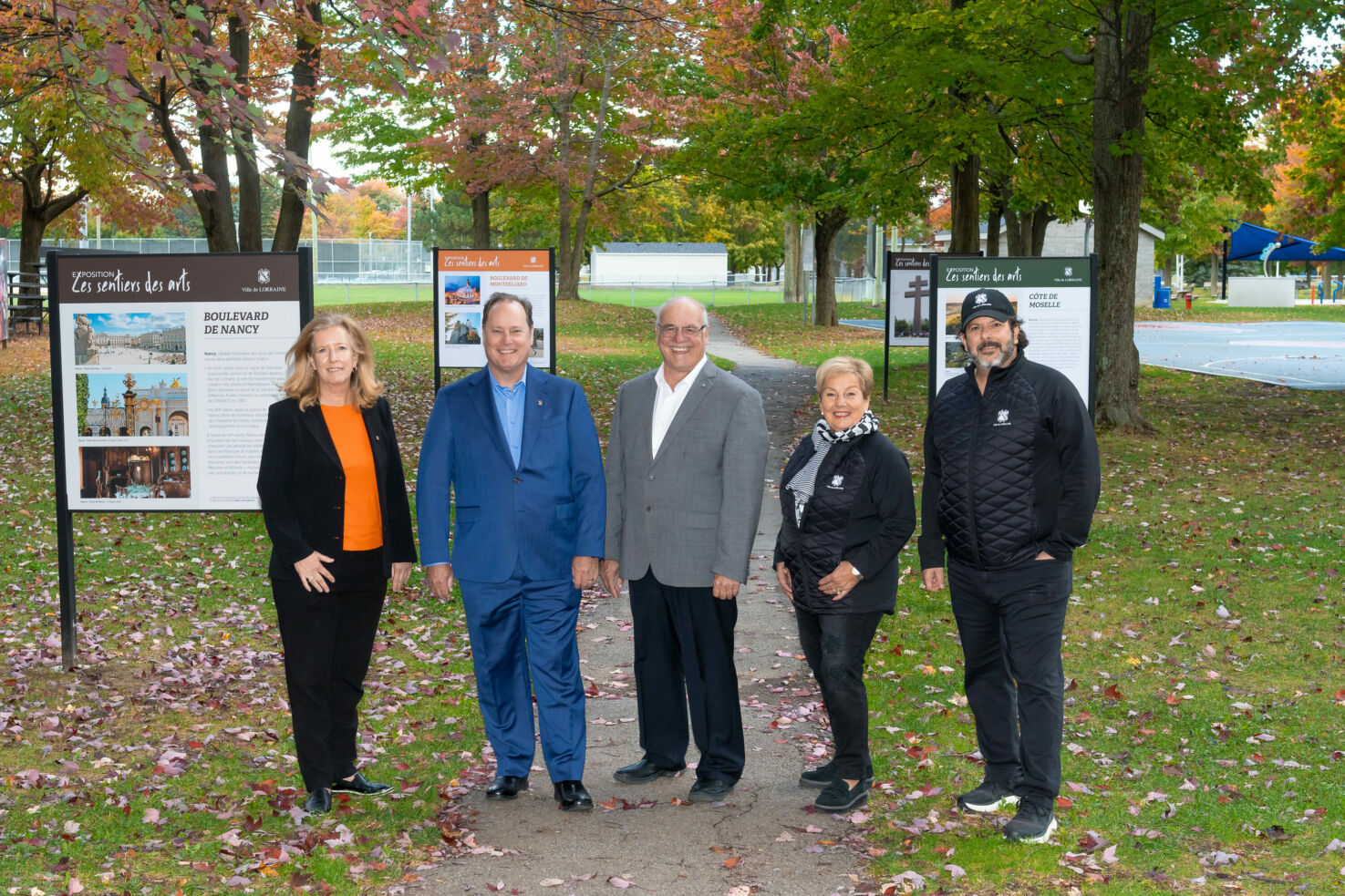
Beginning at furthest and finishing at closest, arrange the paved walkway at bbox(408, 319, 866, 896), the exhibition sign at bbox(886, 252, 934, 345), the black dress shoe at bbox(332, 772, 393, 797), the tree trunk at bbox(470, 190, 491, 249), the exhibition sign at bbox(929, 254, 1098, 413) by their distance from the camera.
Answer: the tree trunk at bbox(470, 190, 491, 249) < the exhibition sign at bbox(886, 252, 934, 345) < the exhibition sign at bbox(929, 254, 1098, 413) < the black dress shoe at bbox(332, 772, 393, 797) < the paved walkway at bbox(408, 319, 866, 896)

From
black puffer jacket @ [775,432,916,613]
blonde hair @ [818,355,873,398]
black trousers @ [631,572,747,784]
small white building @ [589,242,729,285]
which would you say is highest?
small white building @ [589,242,729,285]

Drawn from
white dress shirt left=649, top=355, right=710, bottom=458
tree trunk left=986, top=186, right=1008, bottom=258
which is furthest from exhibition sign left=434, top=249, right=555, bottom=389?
tree trunk left=986, top=186, right=1008, bottom=258

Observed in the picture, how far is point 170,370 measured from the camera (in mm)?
6891

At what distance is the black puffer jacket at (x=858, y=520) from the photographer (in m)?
5.09

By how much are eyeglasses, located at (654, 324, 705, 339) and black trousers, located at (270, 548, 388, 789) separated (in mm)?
1433

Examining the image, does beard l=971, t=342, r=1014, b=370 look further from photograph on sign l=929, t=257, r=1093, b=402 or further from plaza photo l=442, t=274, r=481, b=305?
plaza photo l=442, t=274, r=481, b=305

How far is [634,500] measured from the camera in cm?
542

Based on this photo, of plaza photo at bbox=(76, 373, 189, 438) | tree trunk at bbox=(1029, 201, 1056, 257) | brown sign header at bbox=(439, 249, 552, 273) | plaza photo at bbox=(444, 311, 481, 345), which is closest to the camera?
plaza photo at bbox=(76, 373, 189, 438)

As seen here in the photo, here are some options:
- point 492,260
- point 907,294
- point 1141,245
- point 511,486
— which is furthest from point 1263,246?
point 511,486

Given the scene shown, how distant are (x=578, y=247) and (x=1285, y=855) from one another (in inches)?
1549

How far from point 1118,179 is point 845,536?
1266 cm

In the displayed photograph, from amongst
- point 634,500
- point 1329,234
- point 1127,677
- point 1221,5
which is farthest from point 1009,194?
point 634,500

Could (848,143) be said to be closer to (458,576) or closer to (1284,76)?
(1284,76)

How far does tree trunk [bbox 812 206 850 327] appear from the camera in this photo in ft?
129
